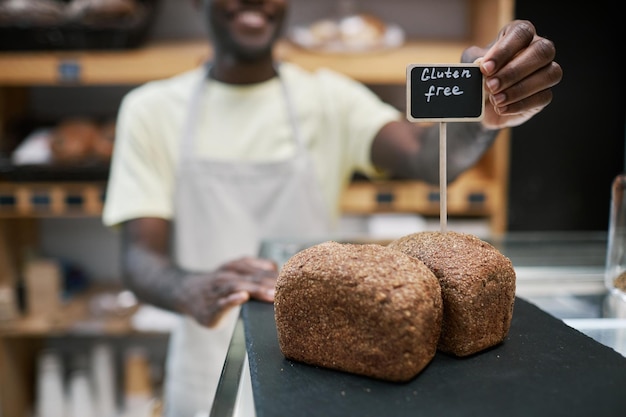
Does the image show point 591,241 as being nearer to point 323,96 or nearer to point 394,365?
point 323,96

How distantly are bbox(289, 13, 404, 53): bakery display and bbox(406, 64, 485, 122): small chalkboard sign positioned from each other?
5.39 feet

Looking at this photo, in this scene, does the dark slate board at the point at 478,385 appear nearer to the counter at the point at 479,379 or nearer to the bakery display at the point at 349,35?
the counter at the point at 479,379

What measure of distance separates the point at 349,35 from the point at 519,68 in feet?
5.51

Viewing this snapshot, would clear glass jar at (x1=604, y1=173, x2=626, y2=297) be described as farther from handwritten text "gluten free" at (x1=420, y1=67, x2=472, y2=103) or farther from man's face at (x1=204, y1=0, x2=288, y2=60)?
man's face at (x1=204, y1=0, x2=288, y2=60)

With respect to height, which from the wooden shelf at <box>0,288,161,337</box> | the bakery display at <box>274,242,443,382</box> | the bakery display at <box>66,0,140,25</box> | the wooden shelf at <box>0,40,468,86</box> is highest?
the bakery display at <box>66,0,140,25</box>

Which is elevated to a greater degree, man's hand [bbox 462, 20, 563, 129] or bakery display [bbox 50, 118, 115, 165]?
man's hand [bbox 462, 20, 563, 129]

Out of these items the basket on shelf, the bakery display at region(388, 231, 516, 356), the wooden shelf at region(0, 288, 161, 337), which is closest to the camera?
the bakery display at region(388, 231, 516, 356)

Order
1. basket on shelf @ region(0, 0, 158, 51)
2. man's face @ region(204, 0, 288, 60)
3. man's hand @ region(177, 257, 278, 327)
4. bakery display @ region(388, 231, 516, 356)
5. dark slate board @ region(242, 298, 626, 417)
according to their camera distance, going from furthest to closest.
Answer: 1. basket on shelf @ region(0, 0, 158, 51)
2. man's face @ region(204, 0, 288, 60)
3. man's hand @ region(177, 257, 278, 327)
4. bakery display @ region(388, 231, 516, 356)
5. dark slate board @ region(242, 298, 626, 417)

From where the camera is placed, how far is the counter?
0.65 m

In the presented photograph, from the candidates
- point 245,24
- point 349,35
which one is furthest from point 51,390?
point 349,35

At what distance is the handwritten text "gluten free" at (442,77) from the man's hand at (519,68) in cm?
3

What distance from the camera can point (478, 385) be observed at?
2.27 feet

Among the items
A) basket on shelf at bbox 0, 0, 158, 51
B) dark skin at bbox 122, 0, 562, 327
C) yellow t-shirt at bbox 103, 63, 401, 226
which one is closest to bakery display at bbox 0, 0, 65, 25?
basket on shelf at bbox 0, 0, 158, 51

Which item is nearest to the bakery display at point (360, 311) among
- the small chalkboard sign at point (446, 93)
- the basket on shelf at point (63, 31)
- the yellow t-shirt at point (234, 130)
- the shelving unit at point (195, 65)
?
the small chalkboard sign at point (446, 93)
